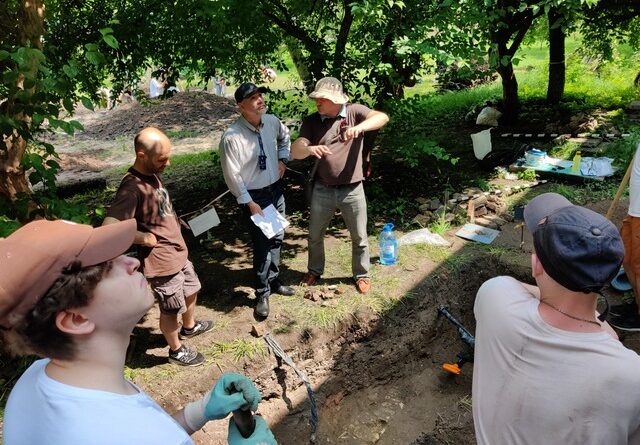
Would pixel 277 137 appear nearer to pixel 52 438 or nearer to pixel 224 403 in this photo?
pixel 224 403

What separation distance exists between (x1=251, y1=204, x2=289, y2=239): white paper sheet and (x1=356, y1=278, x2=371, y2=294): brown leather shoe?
3.08ft

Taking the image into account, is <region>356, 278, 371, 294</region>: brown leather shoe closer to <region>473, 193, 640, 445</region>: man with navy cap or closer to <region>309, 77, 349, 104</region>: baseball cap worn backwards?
<region>309, 77, 349, 104</region>: baseball cap worn backwards

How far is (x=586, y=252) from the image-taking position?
4.44 feet

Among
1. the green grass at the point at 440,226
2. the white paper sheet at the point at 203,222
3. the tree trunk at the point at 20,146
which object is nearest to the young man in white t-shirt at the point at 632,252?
the green grass at the point at 440,226

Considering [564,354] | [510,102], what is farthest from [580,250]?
[510,102]

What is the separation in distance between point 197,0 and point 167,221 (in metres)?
2.72

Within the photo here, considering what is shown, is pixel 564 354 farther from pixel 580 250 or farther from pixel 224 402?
pixel 224 402

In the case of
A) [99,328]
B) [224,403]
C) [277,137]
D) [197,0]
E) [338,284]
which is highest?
[197,0]

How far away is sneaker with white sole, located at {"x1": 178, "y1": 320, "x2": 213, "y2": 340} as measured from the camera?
3.79 m

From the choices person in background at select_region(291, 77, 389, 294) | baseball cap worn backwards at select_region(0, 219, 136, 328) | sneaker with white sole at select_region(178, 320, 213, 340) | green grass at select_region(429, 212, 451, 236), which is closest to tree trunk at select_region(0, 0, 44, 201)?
sneaker with white sole at select_region(178, 320, 213, 340)

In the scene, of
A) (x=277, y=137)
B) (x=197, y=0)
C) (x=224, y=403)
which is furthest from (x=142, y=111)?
(x=224, y=403)

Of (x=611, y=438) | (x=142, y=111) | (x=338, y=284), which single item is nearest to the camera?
(x=611, y=438)

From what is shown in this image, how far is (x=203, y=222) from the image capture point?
384 cm

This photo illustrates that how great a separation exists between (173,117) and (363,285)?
12.7m
